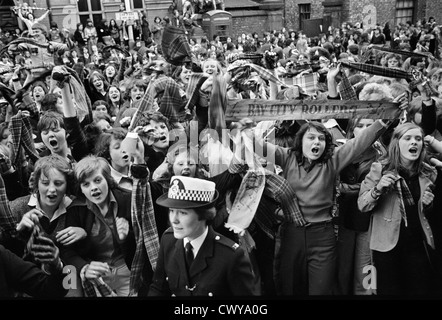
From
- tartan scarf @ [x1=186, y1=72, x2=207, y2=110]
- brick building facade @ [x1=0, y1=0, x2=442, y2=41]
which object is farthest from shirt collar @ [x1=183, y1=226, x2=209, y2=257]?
brick building facade @ [x1=0, y1=0, x2=442, y2=41]

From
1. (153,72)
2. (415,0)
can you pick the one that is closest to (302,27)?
(415,0)

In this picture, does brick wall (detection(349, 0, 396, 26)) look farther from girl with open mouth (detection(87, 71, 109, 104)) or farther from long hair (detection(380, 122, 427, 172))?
long hair (detection(380, 122, 427, 172))

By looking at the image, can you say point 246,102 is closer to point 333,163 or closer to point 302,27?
point 333,163

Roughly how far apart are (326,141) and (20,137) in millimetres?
1845

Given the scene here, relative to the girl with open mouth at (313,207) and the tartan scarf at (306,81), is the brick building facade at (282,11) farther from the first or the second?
the girl with open mouth at (313,207)

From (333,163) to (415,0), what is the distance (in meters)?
15.9

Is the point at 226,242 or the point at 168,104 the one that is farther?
the point at 168,104

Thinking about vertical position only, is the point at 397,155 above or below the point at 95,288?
above

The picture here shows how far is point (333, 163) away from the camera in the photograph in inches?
103

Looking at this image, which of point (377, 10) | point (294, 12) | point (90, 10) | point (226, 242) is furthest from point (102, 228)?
point (377, 10)

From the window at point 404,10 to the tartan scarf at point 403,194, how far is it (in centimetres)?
1571

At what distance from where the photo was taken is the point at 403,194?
2.54m

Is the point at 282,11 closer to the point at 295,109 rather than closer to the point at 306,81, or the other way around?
the point at 306,81

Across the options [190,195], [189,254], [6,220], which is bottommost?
[189,254]
